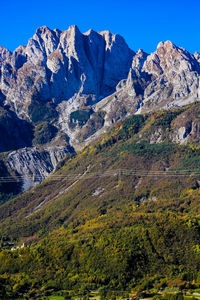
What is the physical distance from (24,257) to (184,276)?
6352cm

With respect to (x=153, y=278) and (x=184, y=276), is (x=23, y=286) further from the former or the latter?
(x=184, y=276)

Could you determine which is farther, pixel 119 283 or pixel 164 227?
pixel 164 227

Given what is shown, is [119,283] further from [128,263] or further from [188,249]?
[188,249]

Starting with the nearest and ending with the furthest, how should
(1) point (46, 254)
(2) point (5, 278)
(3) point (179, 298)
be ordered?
(3) point (179, 298), (2) point (5, 278), (1) point (46, 254)

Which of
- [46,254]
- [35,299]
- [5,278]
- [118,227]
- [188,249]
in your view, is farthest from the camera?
[118,227]

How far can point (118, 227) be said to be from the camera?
637 feet

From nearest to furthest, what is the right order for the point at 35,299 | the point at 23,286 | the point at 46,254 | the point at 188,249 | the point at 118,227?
the point at 35,299 < the point at 23,286 < the point at 188,249 < the point at 46,254 < the point at 118,227

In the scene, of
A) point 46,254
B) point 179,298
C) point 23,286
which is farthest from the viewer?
point 46,254

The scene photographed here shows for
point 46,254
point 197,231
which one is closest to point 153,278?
point 197,231

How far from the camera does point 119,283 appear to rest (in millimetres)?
142500

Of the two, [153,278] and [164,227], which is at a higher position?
[164,227]

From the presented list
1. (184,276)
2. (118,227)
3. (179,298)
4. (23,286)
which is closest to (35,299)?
(23,286)

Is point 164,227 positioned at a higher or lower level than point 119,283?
higher

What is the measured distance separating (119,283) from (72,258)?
1179 inches
